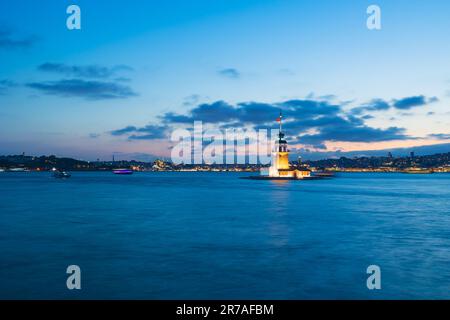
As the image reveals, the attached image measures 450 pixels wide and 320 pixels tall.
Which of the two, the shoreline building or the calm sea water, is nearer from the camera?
the calm sea water

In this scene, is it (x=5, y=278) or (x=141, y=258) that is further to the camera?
(x=141, y=258)

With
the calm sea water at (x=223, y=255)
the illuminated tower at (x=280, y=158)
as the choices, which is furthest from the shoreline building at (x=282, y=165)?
the calm sea water at (x=223, y=255)

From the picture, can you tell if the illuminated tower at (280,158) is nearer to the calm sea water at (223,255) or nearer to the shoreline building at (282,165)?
the shoreline building at (282,165)

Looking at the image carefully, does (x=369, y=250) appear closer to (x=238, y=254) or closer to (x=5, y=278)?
(x=238, y=254)

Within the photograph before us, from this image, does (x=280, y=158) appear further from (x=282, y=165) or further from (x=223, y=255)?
(x=223, y=255)

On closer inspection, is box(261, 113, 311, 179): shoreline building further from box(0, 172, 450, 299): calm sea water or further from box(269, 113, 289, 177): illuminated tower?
box(0, 172, 450, 299): calm sea water

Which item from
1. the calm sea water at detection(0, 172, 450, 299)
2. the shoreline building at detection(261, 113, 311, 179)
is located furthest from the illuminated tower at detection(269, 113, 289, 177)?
the calm sea water at detection(0, 172, 450, 299)

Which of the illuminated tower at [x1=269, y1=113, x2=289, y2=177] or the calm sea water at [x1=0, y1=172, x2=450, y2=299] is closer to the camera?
the calm sea water at [x1=0, y1=172, x2=450, y2=299]
